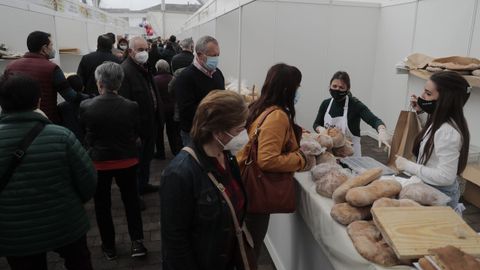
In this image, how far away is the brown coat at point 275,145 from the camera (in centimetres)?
186

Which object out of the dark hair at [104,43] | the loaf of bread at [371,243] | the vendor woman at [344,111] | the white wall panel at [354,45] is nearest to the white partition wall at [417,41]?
the white wall panel at [354,45]

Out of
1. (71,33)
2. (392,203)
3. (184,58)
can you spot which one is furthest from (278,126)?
(71,33)

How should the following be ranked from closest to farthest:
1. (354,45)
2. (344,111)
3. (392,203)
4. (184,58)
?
1. (392,203)
2. (344,111)
3. (184,58)
4. (354,45)

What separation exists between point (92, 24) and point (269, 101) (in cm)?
895

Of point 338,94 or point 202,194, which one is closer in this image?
point 202,194

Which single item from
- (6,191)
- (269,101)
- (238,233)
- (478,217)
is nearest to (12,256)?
(6,191)

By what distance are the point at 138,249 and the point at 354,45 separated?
17.8ft

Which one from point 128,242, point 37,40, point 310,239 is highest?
point 37,40

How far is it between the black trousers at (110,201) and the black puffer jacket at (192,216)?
1393mm

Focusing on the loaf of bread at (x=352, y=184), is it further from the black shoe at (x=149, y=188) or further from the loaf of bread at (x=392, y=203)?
the black shoe at (x=149, y=188)

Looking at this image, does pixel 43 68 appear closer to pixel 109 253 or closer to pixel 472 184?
pixel 109 253

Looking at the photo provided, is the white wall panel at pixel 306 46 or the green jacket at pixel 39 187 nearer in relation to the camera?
the green jacket at pixel 39 187

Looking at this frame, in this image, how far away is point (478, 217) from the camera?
154 inches

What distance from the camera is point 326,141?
93.5 inches
